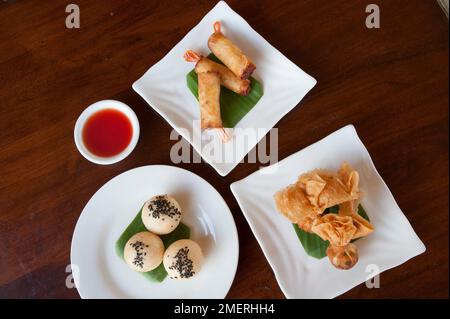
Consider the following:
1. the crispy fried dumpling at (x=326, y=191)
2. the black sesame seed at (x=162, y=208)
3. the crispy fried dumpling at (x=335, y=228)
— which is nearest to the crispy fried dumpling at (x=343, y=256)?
the crispy fried dumpling at (x=335, y=228)

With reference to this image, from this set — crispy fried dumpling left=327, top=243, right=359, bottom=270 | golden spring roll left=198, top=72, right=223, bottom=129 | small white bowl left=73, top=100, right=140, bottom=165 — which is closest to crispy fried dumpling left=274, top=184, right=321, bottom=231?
crispy fried dumpling left=327, top=243, right=359, bottom=270

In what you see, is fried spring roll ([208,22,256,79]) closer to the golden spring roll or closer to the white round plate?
the golden spring roll

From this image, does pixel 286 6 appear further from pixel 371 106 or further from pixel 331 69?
pixel 371 106

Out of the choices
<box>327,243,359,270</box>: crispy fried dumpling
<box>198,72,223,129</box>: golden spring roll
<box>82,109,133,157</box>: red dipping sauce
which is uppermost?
<box>198,72,223,129</box>: golden spring roll

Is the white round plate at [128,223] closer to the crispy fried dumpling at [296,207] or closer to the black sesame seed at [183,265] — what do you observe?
the black sesame seed at [183,265]

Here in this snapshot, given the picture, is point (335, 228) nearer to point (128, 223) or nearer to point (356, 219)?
point (356, 219)

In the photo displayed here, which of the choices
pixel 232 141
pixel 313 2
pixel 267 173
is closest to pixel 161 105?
pixel 232 141

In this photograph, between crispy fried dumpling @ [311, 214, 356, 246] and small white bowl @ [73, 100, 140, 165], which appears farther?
small white bowl @ [73, 100, 140, 165]
